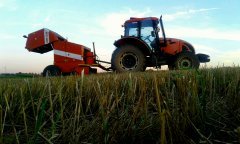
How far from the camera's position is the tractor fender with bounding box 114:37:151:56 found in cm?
983

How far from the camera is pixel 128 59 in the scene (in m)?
10.0

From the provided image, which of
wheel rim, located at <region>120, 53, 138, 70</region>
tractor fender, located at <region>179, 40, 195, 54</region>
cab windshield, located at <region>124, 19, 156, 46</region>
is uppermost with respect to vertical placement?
cab windshield, located at <region>124, 19, 156, 46</region>

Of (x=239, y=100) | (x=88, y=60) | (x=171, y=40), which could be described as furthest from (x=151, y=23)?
(x=239, y=100)

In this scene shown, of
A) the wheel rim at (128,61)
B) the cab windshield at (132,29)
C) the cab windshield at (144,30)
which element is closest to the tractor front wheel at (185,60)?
the cab windshield at (144,30)

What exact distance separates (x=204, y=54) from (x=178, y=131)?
11105mm

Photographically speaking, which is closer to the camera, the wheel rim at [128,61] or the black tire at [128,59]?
the black tire at [128,59]

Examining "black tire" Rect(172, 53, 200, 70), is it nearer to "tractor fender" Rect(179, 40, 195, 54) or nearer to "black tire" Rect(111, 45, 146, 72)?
"tractor fender" Rect(179, 40, 195, 54)

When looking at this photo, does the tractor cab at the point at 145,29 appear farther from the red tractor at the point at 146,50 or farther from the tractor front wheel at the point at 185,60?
the tractor front wheel at the point at 185,60

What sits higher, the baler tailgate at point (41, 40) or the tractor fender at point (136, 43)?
the baler tailgate at point (41, 40)

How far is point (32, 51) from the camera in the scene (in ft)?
39.9

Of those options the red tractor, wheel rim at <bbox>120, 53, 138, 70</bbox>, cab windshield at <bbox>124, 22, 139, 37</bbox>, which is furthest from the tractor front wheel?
cab windshield at <bbox>124, 22, 139, 37</bbox>

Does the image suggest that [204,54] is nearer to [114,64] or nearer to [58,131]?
[114,64]

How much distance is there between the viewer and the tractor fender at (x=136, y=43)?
983cm

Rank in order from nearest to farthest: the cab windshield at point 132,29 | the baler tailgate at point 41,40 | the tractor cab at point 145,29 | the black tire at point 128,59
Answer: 1. the black tire at point 128,59
2. the tractor cab at point 145,29
3. the cab windshield at point 132,29
4. the baler tailgate at point 41,40
